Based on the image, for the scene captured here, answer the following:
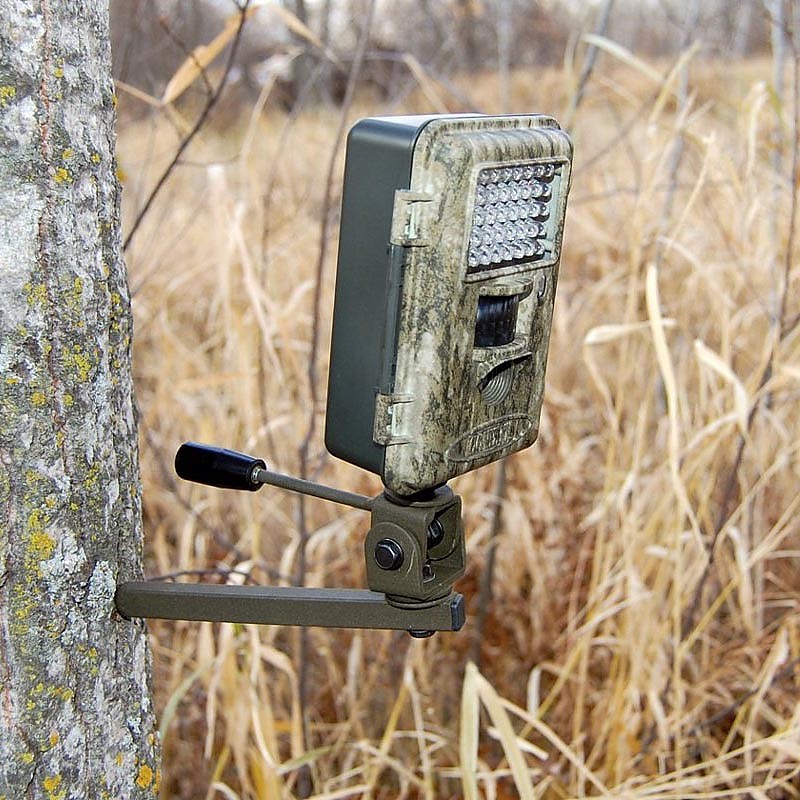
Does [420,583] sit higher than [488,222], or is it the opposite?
[488,222]

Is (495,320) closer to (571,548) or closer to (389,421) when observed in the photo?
(389,421)

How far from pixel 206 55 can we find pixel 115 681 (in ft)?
2.80

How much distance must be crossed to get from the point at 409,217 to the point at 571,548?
1.71 metres

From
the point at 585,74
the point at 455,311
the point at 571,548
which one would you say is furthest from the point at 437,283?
the point at 571,548

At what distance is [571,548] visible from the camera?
7.54 feet

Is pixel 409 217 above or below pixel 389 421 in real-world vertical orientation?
above

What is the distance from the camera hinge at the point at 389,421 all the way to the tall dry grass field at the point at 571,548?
60cm

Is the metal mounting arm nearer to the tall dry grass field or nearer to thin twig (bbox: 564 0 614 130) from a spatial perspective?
the tall dry grass field

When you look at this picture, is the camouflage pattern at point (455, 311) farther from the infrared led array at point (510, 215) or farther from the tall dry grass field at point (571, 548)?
the tall dry grass field at point (571, 548)

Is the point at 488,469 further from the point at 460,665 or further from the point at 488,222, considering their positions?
the point at 488,222

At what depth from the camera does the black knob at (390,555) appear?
0.76 m

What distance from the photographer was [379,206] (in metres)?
0.70

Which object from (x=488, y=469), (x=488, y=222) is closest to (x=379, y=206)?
(x=488, y=222)

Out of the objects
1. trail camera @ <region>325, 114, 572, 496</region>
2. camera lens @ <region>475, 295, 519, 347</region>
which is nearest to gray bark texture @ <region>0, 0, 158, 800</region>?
trail camera @ <region>325, 114, 572, 496</region>
